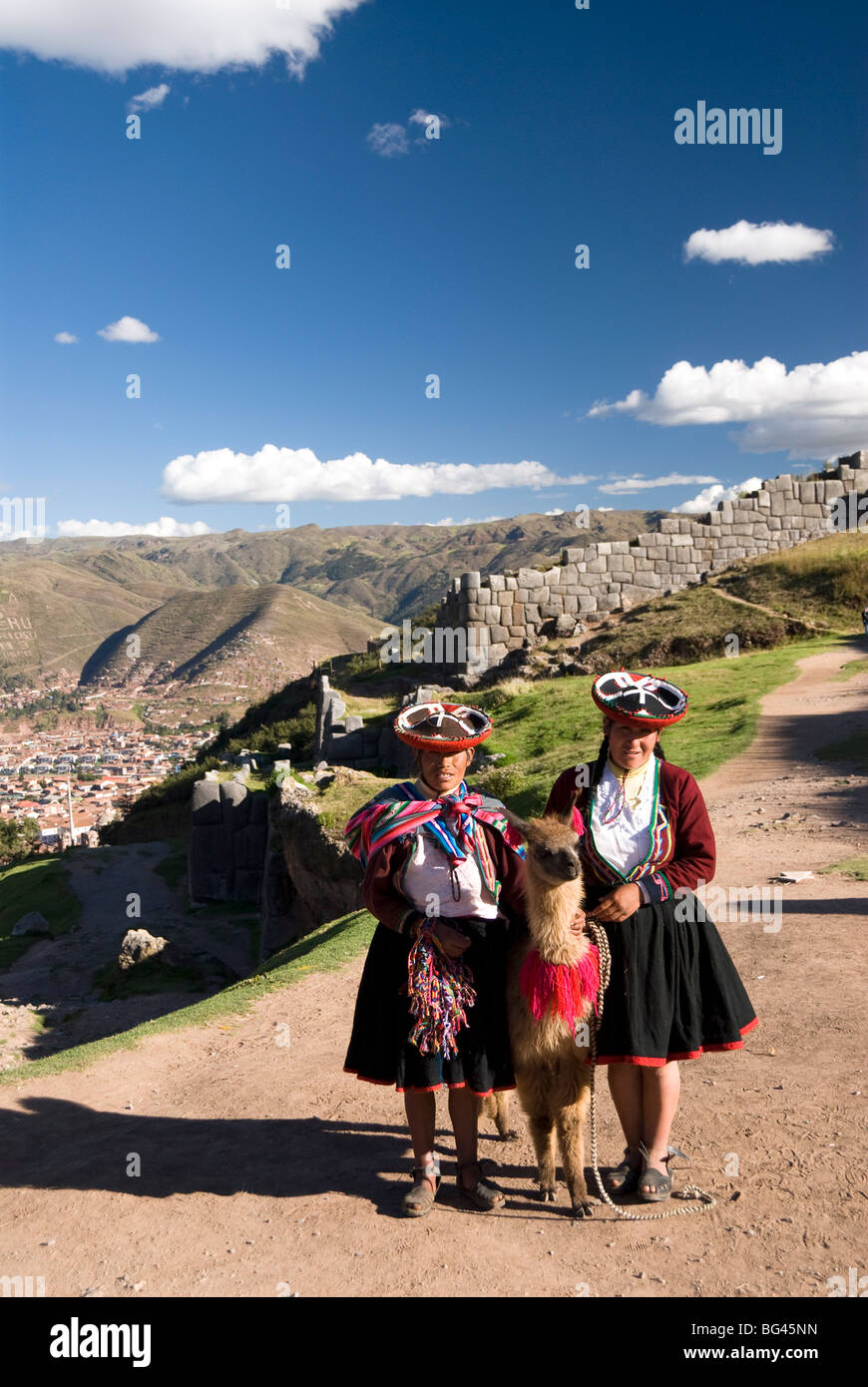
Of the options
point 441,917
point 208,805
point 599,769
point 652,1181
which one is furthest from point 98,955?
point 599,769

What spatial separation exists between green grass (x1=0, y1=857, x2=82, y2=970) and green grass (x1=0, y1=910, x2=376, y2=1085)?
11.4 m

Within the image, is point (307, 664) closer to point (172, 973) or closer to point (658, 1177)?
point (172, 973)

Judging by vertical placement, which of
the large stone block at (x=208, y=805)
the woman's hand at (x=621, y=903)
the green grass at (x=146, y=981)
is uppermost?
the woman's hand at (x=621, y=903)

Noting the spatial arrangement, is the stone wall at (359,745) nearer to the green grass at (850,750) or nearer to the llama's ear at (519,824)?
the green grass at (850,750)

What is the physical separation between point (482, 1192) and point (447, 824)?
1718 millimetres

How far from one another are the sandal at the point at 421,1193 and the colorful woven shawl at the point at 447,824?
136 cm

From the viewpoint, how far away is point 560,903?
3.68 m

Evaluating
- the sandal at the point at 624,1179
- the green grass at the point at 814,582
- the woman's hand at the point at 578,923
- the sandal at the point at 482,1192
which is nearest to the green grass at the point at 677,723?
the green grass at the point at 814,582

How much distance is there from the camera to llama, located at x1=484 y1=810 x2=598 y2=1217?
143 inches

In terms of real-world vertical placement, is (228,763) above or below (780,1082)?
below

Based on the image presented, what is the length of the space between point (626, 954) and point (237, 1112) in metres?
3.31

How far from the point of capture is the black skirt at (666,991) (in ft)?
12.4
